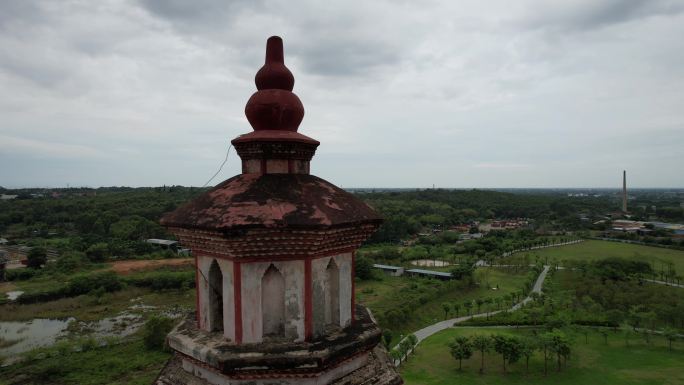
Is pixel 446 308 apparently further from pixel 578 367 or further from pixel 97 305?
pixel 97 305

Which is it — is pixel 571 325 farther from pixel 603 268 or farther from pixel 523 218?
pixel 523 218

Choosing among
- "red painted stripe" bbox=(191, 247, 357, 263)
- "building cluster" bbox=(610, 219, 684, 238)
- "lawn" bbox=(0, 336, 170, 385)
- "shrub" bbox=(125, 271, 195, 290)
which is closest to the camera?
"red painted stripe" bbox=(191, 247, 357, 263)

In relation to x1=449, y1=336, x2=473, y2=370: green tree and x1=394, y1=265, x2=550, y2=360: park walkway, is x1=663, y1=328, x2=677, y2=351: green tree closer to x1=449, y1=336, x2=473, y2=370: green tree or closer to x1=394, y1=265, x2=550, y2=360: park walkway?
x1=394, y1=265, x2=550, y2=360: park walkway

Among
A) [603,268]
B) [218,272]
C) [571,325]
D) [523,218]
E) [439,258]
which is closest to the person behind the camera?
[218,272]

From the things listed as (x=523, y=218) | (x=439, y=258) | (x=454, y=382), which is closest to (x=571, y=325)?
(x=454, y=382)

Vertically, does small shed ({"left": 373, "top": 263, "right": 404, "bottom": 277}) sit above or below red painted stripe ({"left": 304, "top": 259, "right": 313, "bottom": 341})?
below

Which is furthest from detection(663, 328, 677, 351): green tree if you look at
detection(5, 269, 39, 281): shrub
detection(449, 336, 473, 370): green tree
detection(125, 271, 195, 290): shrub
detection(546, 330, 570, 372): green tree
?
detection(5, 269, 39, 281): shrub

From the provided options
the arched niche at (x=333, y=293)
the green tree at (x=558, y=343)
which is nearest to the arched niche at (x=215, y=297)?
the arched niche at (x=333, y=293)
